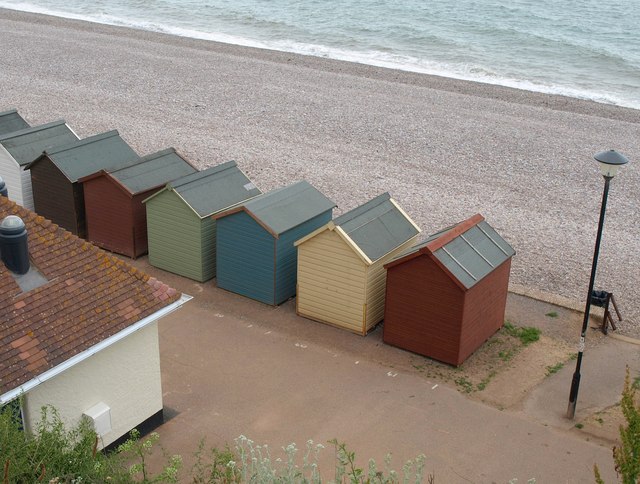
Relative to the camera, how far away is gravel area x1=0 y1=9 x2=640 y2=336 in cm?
2042

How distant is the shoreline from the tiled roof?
82.1ft

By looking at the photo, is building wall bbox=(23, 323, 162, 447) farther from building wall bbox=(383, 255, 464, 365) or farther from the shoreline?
the shoreline

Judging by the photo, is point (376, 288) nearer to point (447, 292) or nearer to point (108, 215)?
point (447, 292)

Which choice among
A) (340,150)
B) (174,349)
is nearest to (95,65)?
(340,150)

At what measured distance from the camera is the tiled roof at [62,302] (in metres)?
9.63

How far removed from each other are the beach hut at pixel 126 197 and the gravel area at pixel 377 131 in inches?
213

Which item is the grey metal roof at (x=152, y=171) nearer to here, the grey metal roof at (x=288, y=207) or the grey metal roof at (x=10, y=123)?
the grey metal roof at (x=288, y=207)

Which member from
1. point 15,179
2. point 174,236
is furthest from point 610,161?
point 15,179

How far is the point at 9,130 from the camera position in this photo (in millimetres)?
19719

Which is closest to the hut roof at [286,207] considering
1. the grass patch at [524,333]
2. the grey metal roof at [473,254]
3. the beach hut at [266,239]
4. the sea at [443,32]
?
the beach hut at [266,239]

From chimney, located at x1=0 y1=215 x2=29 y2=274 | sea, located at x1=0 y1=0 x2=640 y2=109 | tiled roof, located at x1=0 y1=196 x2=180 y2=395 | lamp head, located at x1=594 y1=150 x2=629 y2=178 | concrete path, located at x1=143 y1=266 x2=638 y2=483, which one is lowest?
sea, located at x1=0 y1=0 x2=640 y2=109

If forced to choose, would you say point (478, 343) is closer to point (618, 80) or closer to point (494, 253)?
point (494, 253)

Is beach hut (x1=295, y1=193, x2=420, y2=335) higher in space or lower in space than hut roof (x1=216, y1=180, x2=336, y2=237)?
lower

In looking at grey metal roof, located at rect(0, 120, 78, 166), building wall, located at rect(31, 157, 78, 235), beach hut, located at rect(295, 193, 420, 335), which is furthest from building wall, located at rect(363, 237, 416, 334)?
grey metal roof, located at rect(0, 120, 78, 166)
